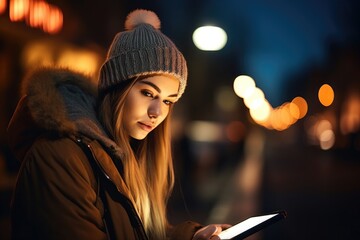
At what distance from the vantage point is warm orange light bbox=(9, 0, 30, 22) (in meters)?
9.13

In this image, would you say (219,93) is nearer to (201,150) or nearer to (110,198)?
(201,150)

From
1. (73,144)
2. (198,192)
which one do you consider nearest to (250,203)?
(198,192)

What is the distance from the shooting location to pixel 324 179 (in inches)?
868

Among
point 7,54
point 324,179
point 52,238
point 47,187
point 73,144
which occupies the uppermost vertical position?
point 7,54

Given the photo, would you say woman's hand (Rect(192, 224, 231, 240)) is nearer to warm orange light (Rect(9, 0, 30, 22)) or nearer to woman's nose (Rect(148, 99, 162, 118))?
woman's nose (Rect(148, 99, 162, 118))

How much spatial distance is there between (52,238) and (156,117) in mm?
938

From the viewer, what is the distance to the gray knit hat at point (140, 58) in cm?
276

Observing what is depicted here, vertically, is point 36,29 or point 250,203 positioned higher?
point 36,29

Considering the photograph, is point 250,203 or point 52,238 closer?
point 52,238

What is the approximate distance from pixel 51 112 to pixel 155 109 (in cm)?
63

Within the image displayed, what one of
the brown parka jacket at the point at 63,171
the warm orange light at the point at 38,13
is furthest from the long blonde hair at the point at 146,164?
the warm orange light at the point at 38,13

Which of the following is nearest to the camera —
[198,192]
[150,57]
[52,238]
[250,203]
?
[52,238]

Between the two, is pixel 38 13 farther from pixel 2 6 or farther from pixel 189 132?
pixel 189 132

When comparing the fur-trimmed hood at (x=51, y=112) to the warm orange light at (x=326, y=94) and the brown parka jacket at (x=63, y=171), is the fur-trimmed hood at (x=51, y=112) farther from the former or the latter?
the warm orange light at (x=326, y=94)
